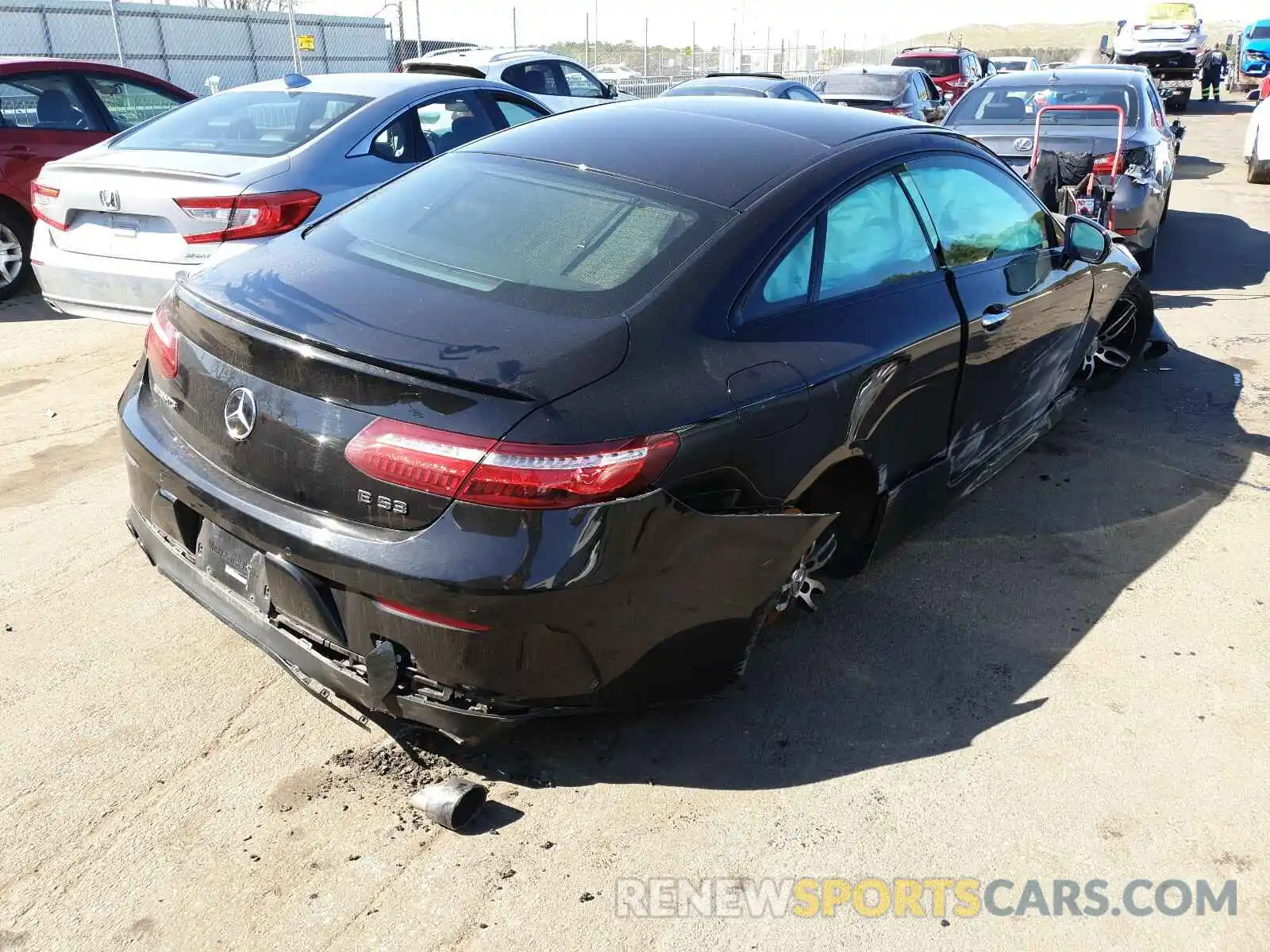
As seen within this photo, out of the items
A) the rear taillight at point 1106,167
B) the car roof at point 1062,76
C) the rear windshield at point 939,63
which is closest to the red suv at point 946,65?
the rear windshield at point 939,63

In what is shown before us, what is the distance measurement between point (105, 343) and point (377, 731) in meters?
4.66

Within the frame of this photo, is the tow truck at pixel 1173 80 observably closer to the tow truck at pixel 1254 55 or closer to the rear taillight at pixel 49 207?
the tow truck at pixel 1254 55

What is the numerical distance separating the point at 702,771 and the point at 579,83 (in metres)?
12.3

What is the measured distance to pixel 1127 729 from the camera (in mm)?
3158

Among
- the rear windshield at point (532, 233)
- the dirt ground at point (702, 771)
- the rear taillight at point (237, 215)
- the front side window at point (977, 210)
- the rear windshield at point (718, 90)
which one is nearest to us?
the dirt ground at point (702, 771)

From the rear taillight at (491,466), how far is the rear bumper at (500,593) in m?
0.04

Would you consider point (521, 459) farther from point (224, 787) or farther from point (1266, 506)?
point (1266, 506)

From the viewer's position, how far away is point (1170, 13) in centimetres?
3144

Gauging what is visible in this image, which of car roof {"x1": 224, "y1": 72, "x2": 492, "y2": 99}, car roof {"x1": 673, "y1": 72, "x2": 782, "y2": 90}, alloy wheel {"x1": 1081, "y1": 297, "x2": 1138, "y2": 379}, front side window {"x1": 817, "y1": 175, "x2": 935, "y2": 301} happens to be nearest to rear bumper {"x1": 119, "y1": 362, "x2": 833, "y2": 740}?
front side window {"x1": 817, "y1": 175, "x2": 935, "y2": 301}

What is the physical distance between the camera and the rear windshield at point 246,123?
5930mm

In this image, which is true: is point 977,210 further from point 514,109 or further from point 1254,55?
point 1254,55

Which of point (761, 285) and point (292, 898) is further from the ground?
point (761, 285)

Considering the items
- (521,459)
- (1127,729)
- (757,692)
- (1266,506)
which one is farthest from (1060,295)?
(521,459)

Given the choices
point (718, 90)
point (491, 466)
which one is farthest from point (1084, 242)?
point (718, 90)
